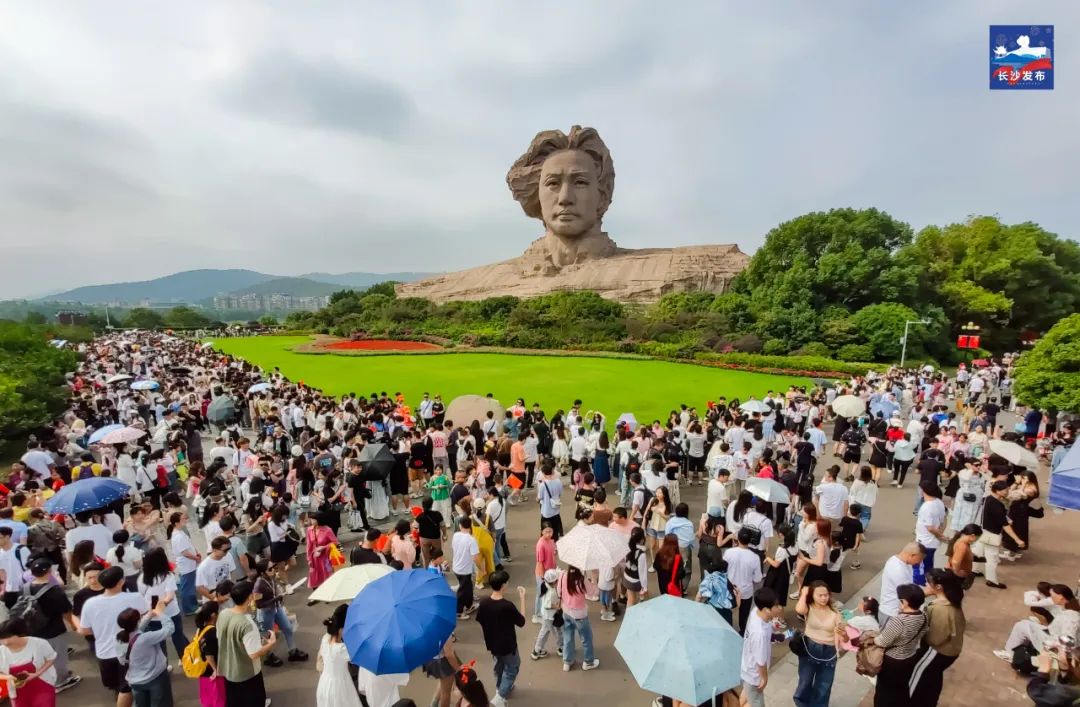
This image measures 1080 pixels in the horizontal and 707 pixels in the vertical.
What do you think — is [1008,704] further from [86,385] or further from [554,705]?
[86,385]

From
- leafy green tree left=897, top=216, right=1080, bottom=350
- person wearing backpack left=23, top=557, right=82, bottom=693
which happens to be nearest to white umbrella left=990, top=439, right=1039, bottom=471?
person wearing backpack left=23, top=557, right=82, bottom=693

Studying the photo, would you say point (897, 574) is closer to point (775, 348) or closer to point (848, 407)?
point (848, 407)

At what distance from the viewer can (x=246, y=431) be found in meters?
15.7

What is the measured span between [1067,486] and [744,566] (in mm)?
4091

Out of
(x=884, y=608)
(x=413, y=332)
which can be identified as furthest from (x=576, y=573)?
(x=413, y=332)

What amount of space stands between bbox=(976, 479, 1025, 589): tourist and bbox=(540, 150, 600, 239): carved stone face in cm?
4716

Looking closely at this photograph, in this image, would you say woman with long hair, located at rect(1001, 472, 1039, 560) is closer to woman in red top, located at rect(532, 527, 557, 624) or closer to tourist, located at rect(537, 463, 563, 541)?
tourist, located at rect(537, 463, 563, 541)

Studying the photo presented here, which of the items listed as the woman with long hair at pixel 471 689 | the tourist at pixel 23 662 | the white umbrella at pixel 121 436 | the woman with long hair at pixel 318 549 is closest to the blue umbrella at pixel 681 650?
the woman with long hair at pixel 471 689

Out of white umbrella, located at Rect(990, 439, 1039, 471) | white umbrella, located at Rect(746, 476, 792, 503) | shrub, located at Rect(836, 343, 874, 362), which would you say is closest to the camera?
white umbrella, located at Rect(746, 476, 792, 503)

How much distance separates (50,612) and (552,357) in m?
27.4

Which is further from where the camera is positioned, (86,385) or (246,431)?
(86,385)

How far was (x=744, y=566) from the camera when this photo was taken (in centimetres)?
532

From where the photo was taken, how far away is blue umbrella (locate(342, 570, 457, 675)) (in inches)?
141

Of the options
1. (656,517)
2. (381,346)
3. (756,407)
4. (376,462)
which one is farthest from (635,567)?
(381,346)
